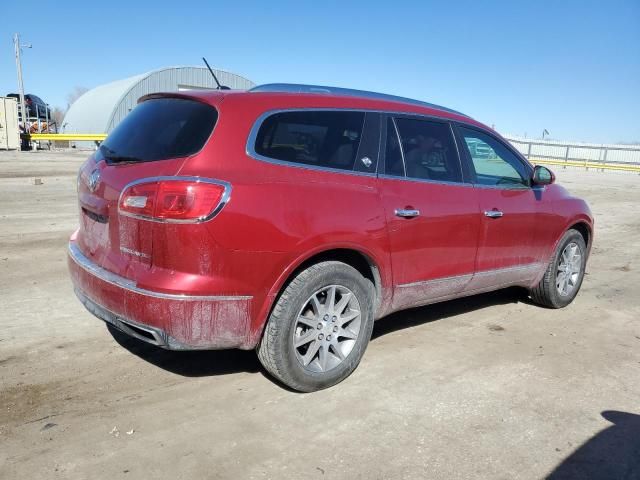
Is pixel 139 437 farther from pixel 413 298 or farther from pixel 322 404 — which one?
pixel 413 298

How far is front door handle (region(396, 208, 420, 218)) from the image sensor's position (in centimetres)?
369

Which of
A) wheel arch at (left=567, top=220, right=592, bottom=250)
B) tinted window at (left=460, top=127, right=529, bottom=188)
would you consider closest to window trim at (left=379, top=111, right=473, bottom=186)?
tinted window at (left=460, top=127, right=529, bottom=188)

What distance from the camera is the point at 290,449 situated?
2.83m

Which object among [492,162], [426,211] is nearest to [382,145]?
[426,211]

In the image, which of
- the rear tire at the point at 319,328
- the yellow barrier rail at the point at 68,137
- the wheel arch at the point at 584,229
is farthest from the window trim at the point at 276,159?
the yellow barrier rail at the point at 68,137

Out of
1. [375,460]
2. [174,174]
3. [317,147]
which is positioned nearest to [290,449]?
[375,460]

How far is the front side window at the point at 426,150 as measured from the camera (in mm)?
3902

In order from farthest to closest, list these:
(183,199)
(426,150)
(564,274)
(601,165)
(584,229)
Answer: (601,165)
(584,229)
(564,274)
(426,150)
(183,199)

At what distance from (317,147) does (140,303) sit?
1.43 metres

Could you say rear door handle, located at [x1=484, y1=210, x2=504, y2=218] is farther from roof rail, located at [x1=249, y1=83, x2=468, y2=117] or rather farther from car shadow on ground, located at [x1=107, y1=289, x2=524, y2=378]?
car shadow on ground, located at [x1=107, y1=289, x2=524, y2=378]

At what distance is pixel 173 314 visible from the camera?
288 centimetres

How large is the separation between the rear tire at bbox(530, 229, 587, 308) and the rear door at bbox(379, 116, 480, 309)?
4.49 ft

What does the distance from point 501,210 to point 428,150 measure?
3.00ft

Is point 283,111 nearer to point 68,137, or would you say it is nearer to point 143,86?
point 68,137
